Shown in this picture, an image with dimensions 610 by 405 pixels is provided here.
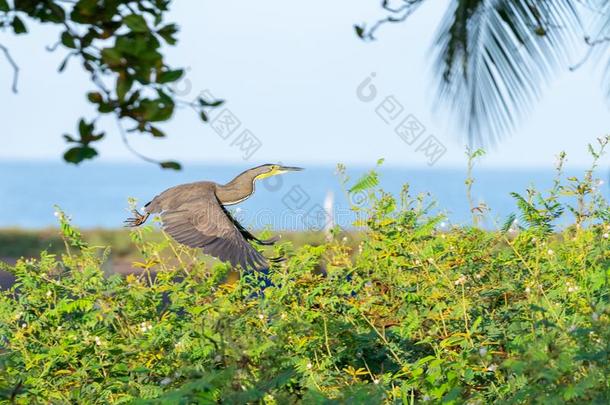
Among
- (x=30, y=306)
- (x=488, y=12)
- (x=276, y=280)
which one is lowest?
(x=30, y=306)

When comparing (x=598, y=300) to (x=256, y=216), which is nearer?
(x=598, y=300)

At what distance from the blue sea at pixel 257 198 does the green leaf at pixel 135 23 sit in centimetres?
46

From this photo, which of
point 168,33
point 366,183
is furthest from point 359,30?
point 168,33

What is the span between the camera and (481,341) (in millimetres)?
4719

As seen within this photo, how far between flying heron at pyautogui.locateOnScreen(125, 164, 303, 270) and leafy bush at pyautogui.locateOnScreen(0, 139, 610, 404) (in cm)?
24

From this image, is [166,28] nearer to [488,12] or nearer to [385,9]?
[385,9]

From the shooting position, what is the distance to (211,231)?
6.23m

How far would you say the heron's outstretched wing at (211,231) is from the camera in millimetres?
5828

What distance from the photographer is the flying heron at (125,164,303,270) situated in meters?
5.89

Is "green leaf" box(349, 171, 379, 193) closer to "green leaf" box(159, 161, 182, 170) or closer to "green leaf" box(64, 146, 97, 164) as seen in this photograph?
"green leaf" box(159, 161, 182, 170)

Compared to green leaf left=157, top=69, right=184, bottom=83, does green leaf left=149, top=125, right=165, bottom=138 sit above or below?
below

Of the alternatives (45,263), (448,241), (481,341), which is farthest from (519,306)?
(45,263)

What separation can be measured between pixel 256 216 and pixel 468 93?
5.39ft

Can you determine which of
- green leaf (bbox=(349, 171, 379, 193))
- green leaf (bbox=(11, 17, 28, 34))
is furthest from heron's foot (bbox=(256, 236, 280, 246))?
green leaf (bbox=(11, 17, 28, 34))
